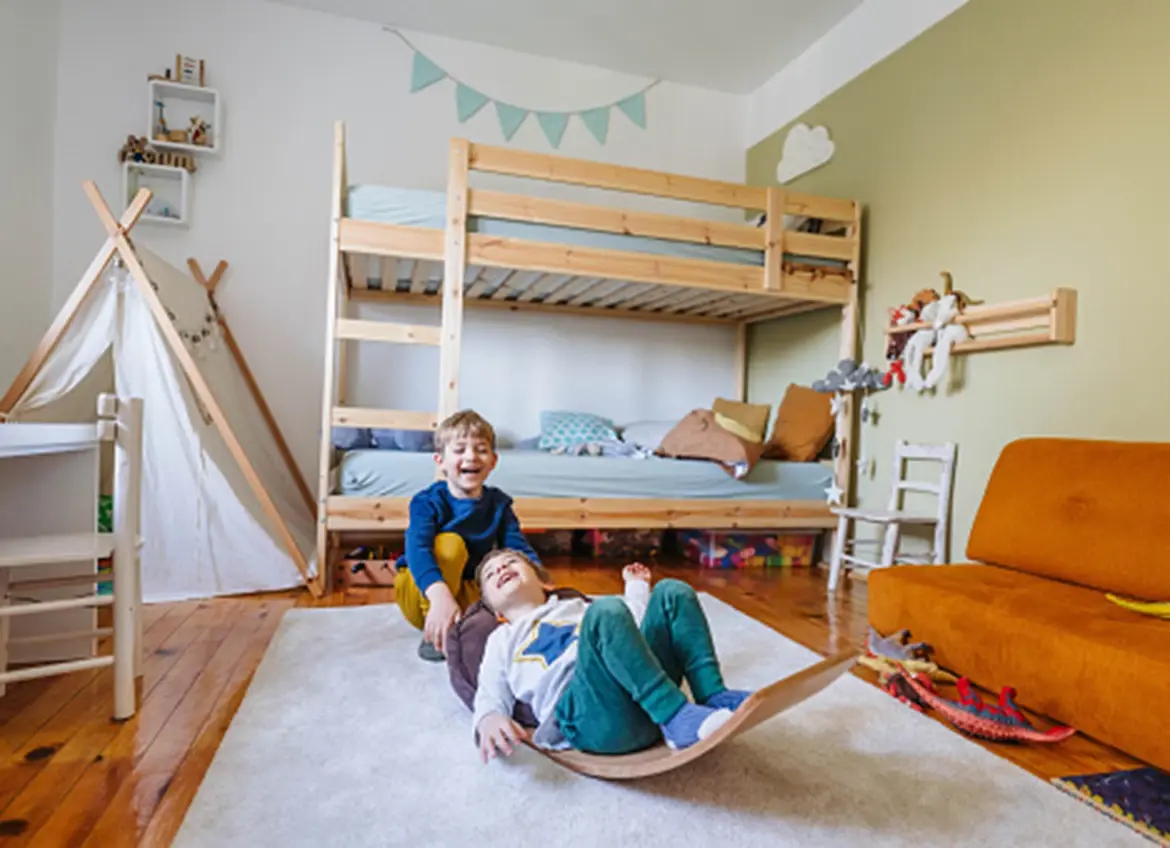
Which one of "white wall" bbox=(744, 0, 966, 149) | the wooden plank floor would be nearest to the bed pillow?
the wooden plank floor

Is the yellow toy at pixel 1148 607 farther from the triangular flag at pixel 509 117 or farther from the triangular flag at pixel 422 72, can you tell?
the triangular flag at pixel 422 72

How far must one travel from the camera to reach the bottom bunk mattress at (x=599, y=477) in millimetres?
2859

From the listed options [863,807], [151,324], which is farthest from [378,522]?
[863,807]

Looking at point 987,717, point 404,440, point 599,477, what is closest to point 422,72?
point 404,440

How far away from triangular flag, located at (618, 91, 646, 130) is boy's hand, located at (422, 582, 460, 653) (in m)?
3.65

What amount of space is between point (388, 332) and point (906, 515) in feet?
7.45

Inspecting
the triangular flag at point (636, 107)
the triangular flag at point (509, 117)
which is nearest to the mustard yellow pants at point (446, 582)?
the triangular flag at point (509, 117)

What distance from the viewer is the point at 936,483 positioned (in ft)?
9.68

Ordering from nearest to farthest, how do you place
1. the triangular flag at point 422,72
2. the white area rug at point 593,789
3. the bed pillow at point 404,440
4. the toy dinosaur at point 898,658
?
1. the white area rug at point 593,789
2. the toy dinosaur at point 898,658
3. the bed pillow at point 404,440
4. the triangular flag at point 422,72

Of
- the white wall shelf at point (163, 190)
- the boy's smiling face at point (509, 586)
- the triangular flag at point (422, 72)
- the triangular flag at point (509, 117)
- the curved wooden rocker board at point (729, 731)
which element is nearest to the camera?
the curved wooden rocker board at point (729, 731)

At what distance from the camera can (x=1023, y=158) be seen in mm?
2639

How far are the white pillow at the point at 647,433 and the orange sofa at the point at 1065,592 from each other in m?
1.74

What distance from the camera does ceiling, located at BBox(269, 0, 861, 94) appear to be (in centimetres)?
361

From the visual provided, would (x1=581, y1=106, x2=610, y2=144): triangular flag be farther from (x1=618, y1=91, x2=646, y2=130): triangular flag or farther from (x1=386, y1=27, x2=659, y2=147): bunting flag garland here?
(x1=618, y1=91, x2=646, y2=130): triangular flag
